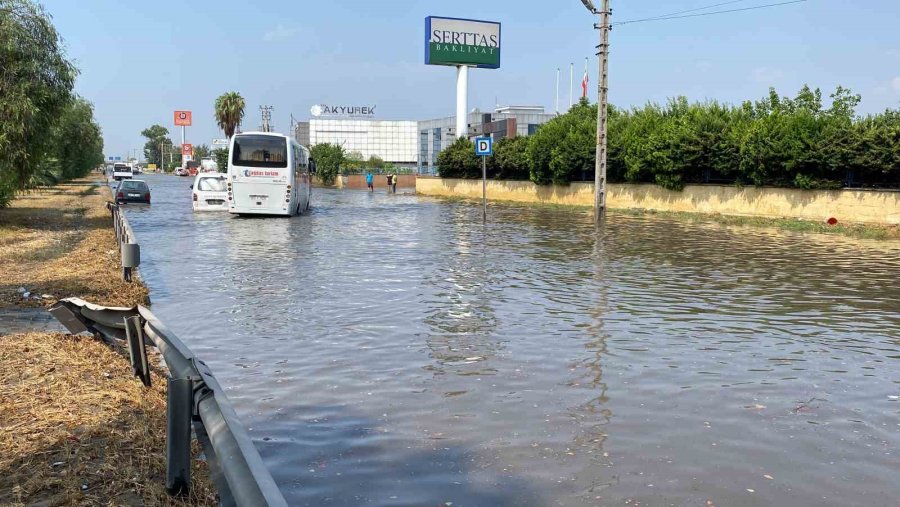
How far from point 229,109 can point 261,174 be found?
7840 centimetres

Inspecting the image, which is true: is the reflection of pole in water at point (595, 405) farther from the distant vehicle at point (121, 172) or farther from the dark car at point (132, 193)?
the distant vehicle at point (121, 172)

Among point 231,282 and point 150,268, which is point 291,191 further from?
point 231,282

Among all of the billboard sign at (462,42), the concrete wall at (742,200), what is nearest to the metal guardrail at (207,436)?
the concrete wall at (742,200)

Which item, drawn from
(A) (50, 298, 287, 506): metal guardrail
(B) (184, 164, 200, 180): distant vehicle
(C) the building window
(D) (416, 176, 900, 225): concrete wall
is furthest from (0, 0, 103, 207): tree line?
(C) the building window

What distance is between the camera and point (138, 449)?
16.1 feet

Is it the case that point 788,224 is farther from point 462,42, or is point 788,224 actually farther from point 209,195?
point 462,42

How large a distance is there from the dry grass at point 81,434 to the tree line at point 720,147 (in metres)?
27.1

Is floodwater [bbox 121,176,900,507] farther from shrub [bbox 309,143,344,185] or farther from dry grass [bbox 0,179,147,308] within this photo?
shrub [bbox 309,143,344,185]

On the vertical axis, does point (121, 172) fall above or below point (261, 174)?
above

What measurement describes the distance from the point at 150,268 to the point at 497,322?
8349 millimetres

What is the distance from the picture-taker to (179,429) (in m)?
4.01

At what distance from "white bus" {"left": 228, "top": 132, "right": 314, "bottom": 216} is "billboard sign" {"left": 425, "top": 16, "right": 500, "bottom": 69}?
29.8 m

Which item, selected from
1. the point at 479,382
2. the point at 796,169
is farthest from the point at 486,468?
the point at 796,169

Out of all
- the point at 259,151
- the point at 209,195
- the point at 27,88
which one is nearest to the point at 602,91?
the point at 259,151
